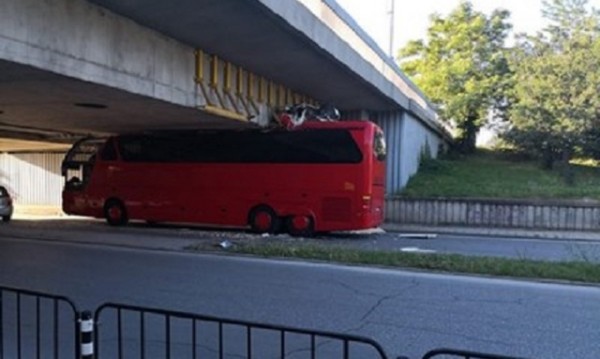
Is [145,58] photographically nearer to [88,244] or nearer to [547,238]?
[88,244]

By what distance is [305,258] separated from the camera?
11.5 m

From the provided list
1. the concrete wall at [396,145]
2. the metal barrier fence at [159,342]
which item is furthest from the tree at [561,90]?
the metal barrier fence at [159,342]

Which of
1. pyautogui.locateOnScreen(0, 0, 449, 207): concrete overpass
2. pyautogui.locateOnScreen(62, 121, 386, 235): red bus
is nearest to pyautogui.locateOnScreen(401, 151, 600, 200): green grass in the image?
pyautogui.locateOnScreen(0, 0, 449, 207): concrete overpass

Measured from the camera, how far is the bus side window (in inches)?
756

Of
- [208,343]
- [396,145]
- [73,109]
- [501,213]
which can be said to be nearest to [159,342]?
[208,343]

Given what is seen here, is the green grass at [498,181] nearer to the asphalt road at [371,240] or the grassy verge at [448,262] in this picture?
the asphalt road at [371,240]

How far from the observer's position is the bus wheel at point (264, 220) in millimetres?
16734

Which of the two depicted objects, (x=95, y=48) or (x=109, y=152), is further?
(x=109, y=152)

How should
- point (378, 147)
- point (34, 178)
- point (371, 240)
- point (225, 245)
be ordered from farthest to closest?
point (34, 178), point (378, 147), point (371, 240), point (225, 245)

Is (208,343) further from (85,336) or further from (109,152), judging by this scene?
(109,152)

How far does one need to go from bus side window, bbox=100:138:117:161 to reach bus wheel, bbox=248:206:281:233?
5.78 metres

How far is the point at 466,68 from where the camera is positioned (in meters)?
31.7

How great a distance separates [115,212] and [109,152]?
213 centimetres

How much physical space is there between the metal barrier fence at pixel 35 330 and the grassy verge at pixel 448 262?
531 centimetres
